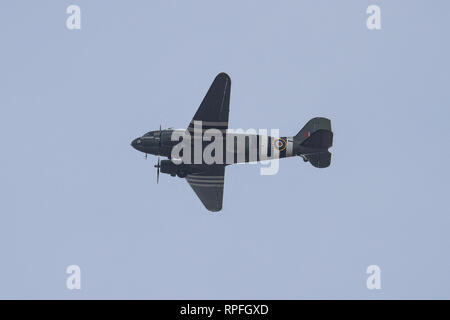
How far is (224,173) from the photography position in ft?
180

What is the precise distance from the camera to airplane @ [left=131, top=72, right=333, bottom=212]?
51.1m

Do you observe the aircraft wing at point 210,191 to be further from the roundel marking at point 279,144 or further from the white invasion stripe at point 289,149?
the white invasion stripe at point 289,149

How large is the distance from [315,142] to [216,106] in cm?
830

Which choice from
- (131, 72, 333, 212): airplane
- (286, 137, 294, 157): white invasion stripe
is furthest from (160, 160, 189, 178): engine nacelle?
(286, 137, 294, 157): white invasion stripe

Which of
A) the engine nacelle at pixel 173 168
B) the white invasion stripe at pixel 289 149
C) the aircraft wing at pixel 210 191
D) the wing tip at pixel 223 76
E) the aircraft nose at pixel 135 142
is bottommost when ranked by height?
the aircraft wing at pixel 210 191

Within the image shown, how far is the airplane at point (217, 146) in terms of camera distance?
51.1 metres

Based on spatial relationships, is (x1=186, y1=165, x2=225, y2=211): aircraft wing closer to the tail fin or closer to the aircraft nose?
the aircraft nose

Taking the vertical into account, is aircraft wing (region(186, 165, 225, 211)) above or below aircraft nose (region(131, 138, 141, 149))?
below

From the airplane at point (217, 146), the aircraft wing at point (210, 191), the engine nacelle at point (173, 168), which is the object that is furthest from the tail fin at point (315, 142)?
the engine nacelle at point (173, 168)

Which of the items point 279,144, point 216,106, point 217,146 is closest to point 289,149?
point 279,144

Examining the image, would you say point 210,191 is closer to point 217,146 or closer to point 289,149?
point 217,146

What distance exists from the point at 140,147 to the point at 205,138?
16.6 ft
